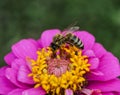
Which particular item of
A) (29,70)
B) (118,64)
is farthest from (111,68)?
(29,70)

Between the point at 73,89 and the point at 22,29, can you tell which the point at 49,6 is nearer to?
the point at 22,29

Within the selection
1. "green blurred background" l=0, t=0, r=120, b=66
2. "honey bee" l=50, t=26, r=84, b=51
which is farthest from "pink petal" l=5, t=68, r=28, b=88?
"green blurred background" l=0, t=0, r=120, b=66

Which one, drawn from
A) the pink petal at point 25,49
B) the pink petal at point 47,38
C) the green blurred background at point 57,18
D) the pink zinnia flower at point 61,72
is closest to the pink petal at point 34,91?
the pink zinnia flower at point 61,72

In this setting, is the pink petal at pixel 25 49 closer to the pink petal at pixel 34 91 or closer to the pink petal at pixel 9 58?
the pink petal at pixel 9 58

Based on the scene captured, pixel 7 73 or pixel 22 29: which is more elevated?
pixel 22 29

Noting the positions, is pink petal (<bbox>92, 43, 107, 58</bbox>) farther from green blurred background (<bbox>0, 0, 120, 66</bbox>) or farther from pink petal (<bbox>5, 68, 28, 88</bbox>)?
green blurred background (<bbox>0, 0, 120, 66</bbox>)
